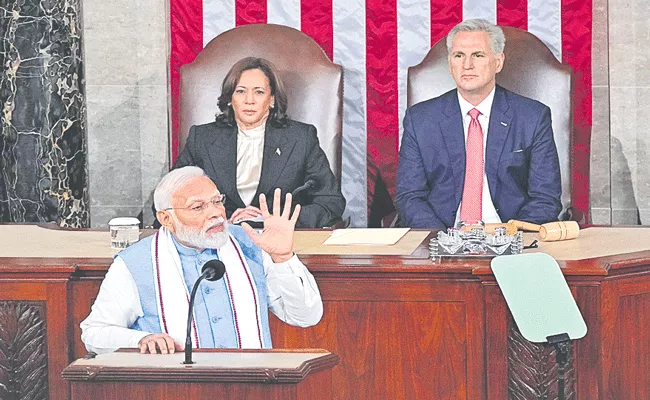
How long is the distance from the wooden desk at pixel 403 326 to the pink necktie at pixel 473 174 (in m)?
1.24

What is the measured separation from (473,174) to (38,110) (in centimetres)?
197

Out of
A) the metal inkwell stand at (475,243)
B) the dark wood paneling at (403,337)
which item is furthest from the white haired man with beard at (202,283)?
the metal inkwell stand at (475,243)

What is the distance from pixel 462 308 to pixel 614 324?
0.45 meters

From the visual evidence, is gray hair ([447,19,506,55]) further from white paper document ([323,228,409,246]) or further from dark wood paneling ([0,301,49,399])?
dark wood paneling ([0,301,49,399])

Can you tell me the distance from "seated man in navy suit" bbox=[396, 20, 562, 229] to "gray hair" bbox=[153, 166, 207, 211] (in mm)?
1703

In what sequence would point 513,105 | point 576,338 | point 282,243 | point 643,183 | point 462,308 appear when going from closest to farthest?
1. point 282,243
2. point 576,338
3. point 462,308
4. point 513,105
5. point 643,183

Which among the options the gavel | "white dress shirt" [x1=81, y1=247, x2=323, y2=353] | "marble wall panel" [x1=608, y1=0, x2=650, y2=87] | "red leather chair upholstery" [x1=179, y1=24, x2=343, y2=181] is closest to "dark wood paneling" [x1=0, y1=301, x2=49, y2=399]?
"white dress shirt" [x1=81, y1=247, x2=323, y2=353]

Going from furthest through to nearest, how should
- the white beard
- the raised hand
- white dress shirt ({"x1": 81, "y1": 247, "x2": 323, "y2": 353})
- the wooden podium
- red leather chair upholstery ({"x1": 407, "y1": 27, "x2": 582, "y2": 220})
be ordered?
red leather chair upholstery ({"x1": 407, "y1": 27, "x2": 582, "y2": 220}) < the raised hand < the white beard < white dress shirt ({"x1": 81, "y1": 247, "x2": 323, "y2": 353}) < the wooden podium

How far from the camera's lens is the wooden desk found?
4016 millimetres

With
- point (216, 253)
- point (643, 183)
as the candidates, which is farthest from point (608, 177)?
point (216, 253)

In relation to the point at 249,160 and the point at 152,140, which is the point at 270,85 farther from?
the point at 152,140

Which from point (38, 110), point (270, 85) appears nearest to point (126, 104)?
point (38, 110)

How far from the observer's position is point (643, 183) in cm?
624

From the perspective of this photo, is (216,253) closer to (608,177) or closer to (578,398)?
(578,398)
